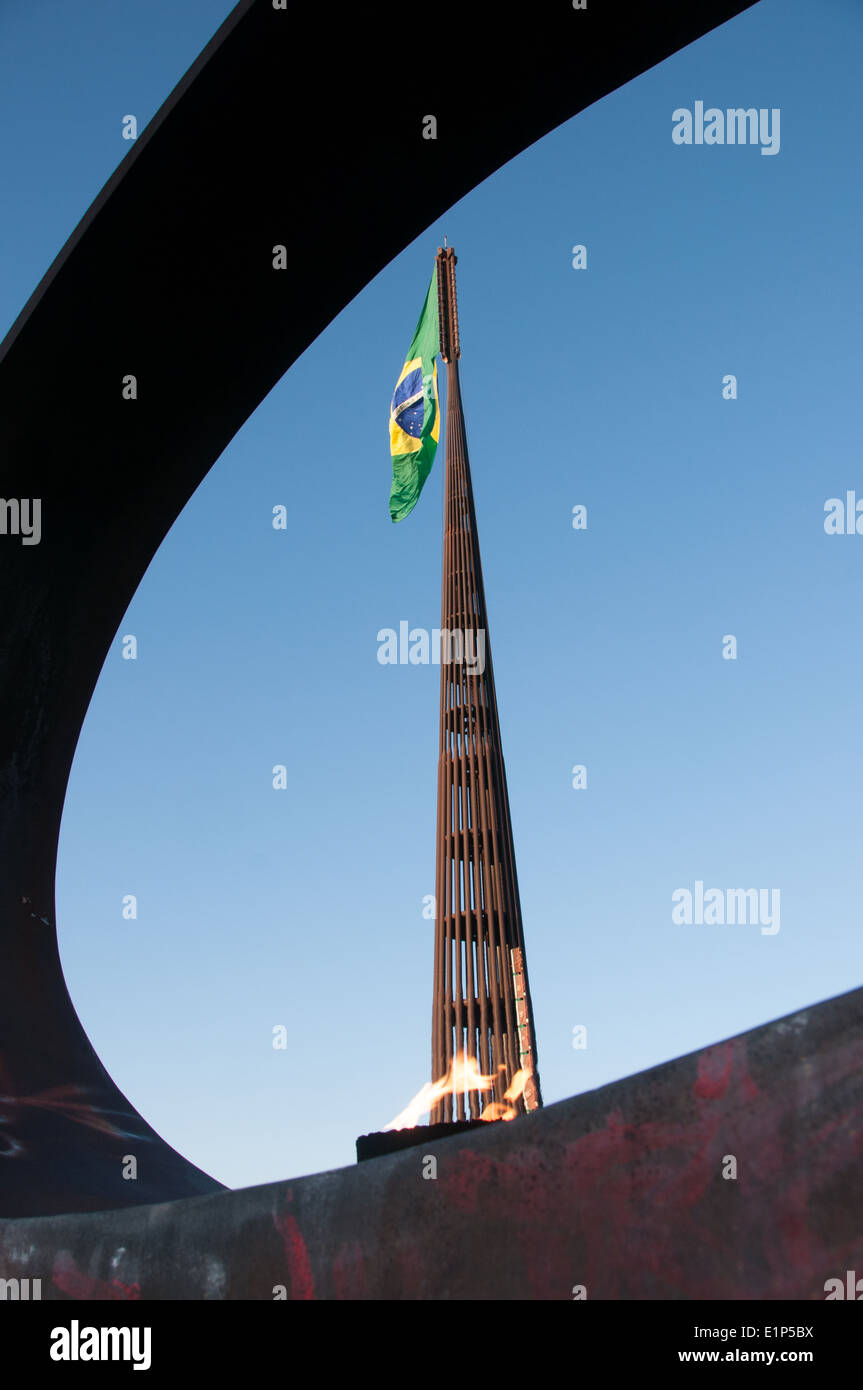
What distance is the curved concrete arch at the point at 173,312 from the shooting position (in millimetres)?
5051

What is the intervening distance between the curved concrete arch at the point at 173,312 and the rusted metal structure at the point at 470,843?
513 inches

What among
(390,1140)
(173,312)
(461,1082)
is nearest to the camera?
(390,1140)

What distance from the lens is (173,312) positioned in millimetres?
5938

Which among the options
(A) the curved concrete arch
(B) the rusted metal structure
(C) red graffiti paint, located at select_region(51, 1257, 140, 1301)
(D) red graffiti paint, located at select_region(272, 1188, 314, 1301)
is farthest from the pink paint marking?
(B) the rusted metal structure

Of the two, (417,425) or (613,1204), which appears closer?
(613,1204)

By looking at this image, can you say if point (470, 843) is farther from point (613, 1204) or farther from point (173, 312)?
point (613, 1204)

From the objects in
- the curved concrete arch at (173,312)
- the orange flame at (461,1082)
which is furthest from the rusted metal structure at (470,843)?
the curved concrete arch at (173,312)

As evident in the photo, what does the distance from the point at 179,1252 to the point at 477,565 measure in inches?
781

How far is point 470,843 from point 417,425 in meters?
7.62

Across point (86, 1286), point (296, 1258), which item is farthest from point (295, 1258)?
point (86, 1286)

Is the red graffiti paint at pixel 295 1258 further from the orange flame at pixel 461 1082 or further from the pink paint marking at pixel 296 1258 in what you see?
the orange flame at pixel 461 1082

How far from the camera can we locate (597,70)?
529cm
